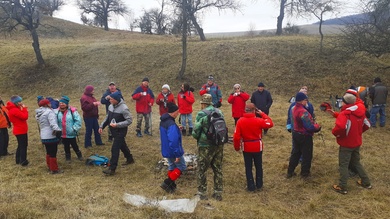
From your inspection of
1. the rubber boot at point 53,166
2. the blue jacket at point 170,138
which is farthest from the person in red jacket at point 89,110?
the blue jacket at point 170,138

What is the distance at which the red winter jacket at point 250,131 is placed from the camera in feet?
18.1

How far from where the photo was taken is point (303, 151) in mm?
6137

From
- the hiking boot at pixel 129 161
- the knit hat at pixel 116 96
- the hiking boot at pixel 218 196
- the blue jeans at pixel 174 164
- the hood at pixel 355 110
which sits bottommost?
the hiking boot at pixel 129 161

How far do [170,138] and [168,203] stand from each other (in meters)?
1.12

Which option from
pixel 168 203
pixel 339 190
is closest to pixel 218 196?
pixel 168 203

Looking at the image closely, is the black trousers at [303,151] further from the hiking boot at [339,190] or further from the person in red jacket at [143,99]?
the person in red jacket at [143,99]

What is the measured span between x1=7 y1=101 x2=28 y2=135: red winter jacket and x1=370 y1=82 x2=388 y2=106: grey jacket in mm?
11336

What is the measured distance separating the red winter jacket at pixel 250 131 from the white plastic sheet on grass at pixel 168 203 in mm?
1337

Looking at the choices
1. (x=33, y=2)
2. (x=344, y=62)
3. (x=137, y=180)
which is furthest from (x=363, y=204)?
(x=33, y=2)

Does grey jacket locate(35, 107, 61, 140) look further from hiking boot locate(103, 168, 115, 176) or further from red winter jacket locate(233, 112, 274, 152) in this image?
red winter jacket locate(233, 112, 274, 152)

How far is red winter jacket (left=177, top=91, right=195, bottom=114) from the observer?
897cm

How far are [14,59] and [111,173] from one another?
825 inches

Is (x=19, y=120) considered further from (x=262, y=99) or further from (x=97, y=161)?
(x=262, y=99)

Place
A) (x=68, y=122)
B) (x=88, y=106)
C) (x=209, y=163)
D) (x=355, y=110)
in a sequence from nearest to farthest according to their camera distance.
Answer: (x=209, y=163) → (x=355, y=110) → (x=68, y=122) → (x=88, y=106)
